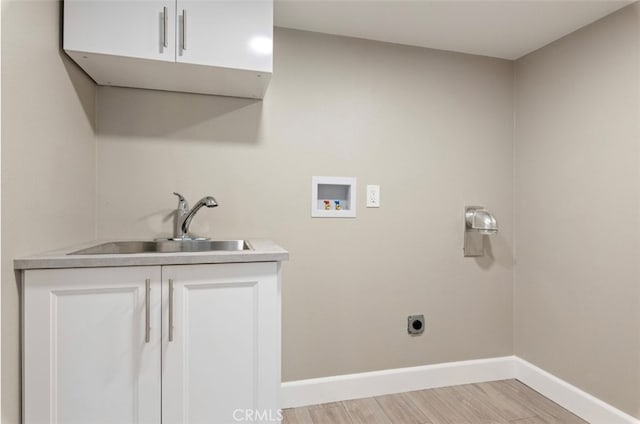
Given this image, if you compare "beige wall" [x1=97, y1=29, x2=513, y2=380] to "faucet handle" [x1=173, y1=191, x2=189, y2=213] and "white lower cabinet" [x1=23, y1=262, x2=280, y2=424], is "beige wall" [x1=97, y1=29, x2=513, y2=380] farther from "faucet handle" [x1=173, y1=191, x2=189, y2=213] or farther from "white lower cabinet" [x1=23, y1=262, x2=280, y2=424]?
"white lower cabinet" [x1=23, y1=262, x2=280, y2=424]

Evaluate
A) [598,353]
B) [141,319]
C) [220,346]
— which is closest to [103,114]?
[141,319]

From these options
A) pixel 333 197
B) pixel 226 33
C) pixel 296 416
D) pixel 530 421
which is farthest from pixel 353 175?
pixel 530 421

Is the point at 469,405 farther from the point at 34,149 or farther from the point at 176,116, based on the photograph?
the point at 34,149

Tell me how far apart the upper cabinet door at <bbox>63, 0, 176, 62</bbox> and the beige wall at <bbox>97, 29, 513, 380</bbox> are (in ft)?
1.30

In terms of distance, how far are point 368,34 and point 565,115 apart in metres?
1.23

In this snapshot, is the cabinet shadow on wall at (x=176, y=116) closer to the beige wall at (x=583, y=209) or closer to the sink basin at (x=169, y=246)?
the sink basin at (x=169, y=246)

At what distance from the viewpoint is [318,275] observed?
6.76 ft

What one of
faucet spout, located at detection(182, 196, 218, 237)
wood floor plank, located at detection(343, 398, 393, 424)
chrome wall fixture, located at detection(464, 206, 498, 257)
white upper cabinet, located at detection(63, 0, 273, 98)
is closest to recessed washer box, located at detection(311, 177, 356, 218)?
faucet spout, located at detection(182, 196, 218, 237)

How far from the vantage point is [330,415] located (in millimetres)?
1892

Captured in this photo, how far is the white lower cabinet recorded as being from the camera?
1185 mm

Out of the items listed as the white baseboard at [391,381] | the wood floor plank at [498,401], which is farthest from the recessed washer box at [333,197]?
the wood floor plank at [498,401]

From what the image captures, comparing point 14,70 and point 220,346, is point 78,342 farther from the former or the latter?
point 14,70

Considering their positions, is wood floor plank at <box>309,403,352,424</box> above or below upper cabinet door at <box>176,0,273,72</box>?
below

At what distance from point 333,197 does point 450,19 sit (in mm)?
1145
